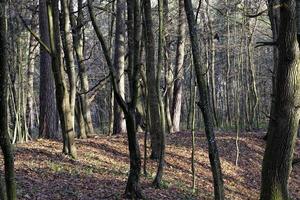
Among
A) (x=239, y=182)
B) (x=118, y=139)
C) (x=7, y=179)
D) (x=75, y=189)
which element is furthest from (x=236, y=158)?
(x=7, y=179)

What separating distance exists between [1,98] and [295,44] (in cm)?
556

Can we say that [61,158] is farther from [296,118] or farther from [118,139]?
[296,118]

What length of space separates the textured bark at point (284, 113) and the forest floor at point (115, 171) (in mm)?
2572

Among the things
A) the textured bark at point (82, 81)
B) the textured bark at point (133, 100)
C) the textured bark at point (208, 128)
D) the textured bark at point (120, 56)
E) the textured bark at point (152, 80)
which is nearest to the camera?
the textured bark at point (208, 128)

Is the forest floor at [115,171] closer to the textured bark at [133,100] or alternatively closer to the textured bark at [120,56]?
the textured bark at [133,100]

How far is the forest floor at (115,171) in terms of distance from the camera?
891 cm

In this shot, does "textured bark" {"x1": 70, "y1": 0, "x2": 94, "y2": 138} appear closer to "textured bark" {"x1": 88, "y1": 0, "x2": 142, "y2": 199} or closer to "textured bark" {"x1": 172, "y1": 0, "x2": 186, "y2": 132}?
"textured bark" {"x1": 172, "y1": 0, "x2": 186, "y2": 132}

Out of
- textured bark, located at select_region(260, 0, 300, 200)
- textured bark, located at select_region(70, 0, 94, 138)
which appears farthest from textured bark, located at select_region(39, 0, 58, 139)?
textured bark, located at select_region(260, 0, 300, 200)

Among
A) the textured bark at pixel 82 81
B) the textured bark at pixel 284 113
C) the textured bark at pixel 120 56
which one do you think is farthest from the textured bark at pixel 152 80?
the textured bark at pixel 120 56

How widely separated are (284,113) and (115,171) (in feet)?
16.4

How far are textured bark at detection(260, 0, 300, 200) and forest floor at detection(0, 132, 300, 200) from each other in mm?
2572

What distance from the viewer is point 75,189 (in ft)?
29.2

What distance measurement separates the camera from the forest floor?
8906 millimetres

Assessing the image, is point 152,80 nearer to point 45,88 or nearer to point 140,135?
point 45,88
